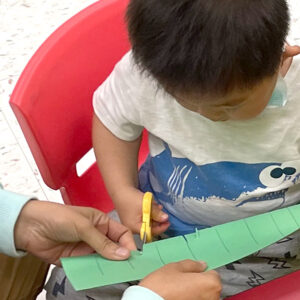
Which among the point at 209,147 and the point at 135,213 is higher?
the point at 209,147

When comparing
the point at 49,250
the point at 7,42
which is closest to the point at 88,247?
the point at 49,250

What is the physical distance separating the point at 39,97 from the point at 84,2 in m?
0.92

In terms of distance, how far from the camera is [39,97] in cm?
76

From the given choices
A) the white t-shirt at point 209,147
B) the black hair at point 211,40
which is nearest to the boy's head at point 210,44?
the black hair at point 211,40

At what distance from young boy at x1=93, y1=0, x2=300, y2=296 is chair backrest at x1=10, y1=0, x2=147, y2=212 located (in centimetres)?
3

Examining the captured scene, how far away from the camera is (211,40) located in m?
0.53

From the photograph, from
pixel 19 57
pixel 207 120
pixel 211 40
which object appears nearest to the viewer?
pixel 211 40

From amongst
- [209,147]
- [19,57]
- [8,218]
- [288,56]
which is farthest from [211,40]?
[19,57]

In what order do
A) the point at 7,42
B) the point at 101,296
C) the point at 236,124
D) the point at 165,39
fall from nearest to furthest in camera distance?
the point at 165,39 < the point at 236,124 < the point at 101,296 < the point at 7,42

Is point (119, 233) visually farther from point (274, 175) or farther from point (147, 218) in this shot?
point (274, 175)

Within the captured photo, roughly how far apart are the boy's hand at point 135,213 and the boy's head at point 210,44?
256 mm

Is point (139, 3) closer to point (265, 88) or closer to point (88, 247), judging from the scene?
point (265, 88)

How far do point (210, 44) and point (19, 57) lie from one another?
107cm

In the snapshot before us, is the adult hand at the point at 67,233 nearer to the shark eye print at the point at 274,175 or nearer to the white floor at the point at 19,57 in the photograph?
the shark eye print at the point at 274,175
